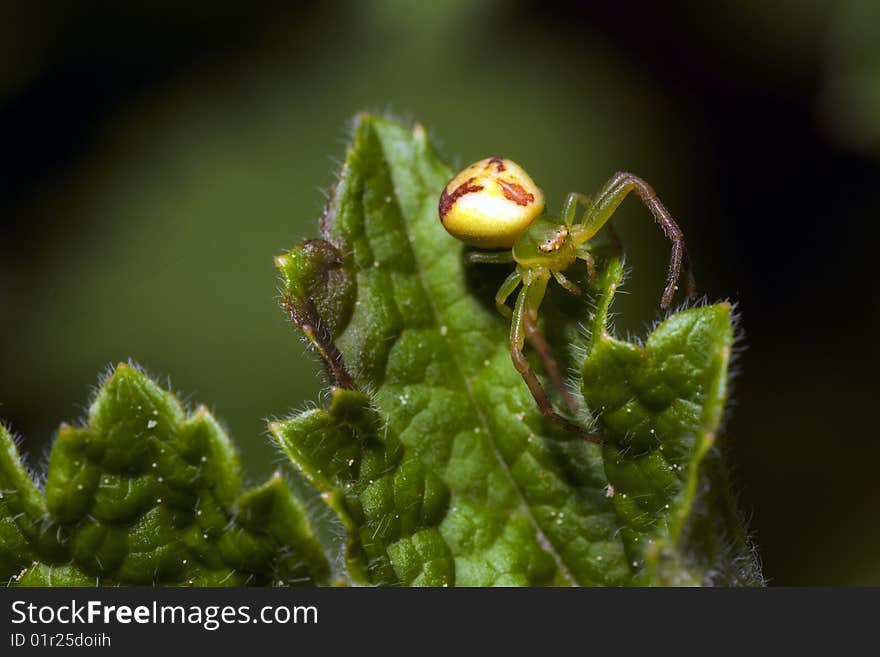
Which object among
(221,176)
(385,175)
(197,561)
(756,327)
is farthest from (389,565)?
(221,176)

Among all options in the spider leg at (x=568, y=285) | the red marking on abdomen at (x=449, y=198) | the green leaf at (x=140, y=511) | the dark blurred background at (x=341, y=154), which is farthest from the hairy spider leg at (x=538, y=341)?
the dark blurred background at (x=341, y=154)

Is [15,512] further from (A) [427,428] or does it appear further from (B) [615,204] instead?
(B) [615,204]

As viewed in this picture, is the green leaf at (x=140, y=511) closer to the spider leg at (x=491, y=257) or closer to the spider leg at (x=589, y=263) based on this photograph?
the spider leg at (x=491, y=257)

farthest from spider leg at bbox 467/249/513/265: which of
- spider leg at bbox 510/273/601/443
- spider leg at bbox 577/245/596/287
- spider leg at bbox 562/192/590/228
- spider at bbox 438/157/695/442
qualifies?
spider leg at bbox 562/192/590/228

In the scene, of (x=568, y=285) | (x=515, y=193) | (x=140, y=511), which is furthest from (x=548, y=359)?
(x=140, y=511)

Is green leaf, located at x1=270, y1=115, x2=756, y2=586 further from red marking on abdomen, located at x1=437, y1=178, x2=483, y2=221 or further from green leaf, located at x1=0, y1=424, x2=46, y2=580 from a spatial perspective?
green leaf, located at x1=0, y1=424, x2=46, y2=580

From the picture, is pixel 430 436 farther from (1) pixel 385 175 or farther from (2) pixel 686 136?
(2) pixel 686 136
